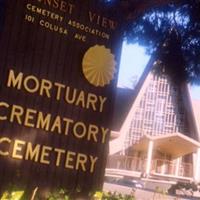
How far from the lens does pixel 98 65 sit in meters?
6.77

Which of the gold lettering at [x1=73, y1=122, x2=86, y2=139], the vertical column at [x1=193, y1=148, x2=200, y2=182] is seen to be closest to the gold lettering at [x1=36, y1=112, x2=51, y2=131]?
the gold lettering at [x1=73, y1=122, x2=86, y2=139]

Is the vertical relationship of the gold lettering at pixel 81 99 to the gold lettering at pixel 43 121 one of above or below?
above

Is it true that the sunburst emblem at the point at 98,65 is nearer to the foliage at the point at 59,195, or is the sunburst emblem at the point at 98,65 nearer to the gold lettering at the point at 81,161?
the gold lettering at the point at 81,161

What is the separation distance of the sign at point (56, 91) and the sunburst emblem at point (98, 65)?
0.01m

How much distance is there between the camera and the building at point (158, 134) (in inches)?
1040

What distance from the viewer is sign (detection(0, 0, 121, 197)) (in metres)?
6.19

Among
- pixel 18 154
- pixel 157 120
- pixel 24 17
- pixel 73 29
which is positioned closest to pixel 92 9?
pixel 73 29

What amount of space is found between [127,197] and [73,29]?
2417 millimetres

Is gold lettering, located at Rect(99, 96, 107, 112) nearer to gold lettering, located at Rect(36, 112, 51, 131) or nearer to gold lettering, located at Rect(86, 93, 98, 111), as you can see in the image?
gold lettering, located at Rect(86, 93, 98, 111)

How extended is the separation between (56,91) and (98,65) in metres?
0.70

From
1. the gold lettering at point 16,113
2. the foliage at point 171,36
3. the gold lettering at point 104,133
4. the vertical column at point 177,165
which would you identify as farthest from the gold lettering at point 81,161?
the vertical column at point 177,165

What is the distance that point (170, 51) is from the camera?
30.9 ft

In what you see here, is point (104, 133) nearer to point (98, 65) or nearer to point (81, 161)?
point (81, 161)

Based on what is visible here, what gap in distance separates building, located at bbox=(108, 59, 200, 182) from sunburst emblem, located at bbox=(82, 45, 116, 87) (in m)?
18.7
